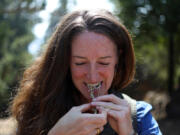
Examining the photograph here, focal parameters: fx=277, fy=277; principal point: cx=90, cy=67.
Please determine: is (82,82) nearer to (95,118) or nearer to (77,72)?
(77,72)

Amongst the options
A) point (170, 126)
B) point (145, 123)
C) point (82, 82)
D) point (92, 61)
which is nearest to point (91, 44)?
point (92, 61)

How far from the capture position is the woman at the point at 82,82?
52.8 inches

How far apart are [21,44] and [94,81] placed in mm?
4196

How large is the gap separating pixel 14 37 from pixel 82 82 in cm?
447

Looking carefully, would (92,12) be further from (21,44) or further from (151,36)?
(151,36)

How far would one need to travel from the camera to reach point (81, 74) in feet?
4.84

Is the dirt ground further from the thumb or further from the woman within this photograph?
the thumb

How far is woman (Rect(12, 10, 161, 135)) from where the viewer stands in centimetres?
134

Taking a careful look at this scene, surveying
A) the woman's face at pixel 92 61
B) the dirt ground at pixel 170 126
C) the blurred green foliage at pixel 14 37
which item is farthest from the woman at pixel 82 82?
the dirt ground at pixel 170 126

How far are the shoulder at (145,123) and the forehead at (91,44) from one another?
1.32ft

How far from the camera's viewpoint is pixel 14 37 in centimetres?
566

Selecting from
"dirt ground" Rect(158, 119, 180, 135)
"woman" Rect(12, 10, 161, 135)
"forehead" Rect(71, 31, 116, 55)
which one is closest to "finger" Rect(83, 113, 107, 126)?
"woman" Rect(12, 10, 161, 135)

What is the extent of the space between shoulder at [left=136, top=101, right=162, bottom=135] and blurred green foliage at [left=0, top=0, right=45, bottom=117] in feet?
10.4

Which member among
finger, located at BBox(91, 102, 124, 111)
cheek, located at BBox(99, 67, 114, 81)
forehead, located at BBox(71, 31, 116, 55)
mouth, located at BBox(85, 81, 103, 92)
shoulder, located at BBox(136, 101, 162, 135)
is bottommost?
shoulder, located at BBox(136, 101, 162, 135)
